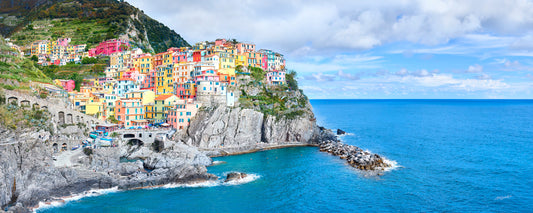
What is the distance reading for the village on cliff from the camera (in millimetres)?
66062

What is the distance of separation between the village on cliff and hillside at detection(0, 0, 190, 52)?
12.7 m

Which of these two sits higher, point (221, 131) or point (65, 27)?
point (65, 27)

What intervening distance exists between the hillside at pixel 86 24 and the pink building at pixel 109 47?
485 cm

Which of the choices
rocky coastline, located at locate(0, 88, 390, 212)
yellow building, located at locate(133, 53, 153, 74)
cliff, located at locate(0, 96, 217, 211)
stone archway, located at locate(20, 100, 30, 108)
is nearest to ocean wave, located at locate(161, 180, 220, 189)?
rocky coastline, located at locate(0, 88, 390, 212)

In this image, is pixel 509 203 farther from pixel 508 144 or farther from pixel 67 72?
pixel 67 72

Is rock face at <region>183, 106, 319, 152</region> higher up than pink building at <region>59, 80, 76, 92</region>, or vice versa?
pink building at <region>59, 80, 76, 92</region>

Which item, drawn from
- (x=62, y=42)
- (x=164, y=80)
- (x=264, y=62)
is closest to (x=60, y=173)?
(x=164, y=80)

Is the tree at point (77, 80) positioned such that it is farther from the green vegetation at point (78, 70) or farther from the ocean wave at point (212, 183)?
the ocean wave at point (212, 183)

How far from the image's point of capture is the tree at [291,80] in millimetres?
86738

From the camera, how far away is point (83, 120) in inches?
2373

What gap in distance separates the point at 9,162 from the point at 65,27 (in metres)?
102

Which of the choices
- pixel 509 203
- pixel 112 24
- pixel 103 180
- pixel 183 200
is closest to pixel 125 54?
pixel 112 24

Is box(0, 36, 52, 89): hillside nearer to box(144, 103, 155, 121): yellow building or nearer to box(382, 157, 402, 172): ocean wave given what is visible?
box(144, 103, 155, 121): yellow building

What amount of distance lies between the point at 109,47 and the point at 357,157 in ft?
260
